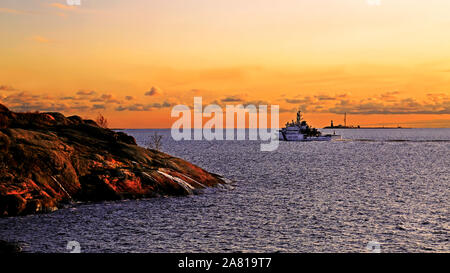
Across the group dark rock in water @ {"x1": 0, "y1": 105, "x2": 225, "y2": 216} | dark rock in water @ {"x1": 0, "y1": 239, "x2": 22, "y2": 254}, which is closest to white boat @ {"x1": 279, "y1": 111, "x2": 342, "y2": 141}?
dark rock in water @ {"x1": 0, "y1": 105, "x2": 225, "y2": 216}

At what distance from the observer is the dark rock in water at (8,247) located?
1938 cm

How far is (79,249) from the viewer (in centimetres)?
2016

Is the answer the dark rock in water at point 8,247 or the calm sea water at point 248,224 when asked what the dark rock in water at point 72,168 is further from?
the dark rock in water at point 8,247

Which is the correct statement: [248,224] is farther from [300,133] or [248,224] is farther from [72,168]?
[300,133]

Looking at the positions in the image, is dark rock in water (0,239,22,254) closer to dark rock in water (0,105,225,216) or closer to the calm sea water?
the calm sea water

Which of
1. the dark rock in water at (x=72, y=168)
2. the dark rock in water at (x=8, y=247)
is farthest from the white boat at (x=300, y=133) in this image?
the dark rock in water at (x=8, y=247)

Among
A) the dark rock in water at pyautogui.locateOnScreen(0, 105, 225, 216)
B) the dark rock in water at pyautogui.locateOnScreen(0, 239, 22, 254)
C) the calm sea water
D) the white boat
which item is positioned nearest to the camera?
the dark rock in water at pyautogui.locateOnScreen(0, 239, 22, 254)

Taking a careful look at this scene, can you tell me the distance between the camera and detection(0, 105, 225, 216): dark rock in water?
94.3 ft

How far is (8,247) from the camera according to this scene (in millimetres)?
19953

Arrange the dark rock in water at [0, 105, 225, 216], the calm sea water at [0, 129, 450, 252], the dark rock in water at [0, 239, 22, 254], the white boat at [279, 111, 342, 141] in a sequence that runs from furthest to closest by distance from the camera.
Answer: the white boat at [279, 111, 342, 141] → the dark rock in water at [0, 105, 225, 216] → the calm sea water at [0, 129, 450, 252] → the dark rock in water at [0, 239, 22, 254]

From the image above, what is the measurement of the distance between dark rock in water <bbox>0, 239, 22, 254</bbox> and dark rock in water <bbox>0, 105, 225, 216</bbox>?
6.75 m

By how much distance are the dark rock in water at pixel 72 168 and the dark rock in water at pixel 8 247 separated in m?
6.75
